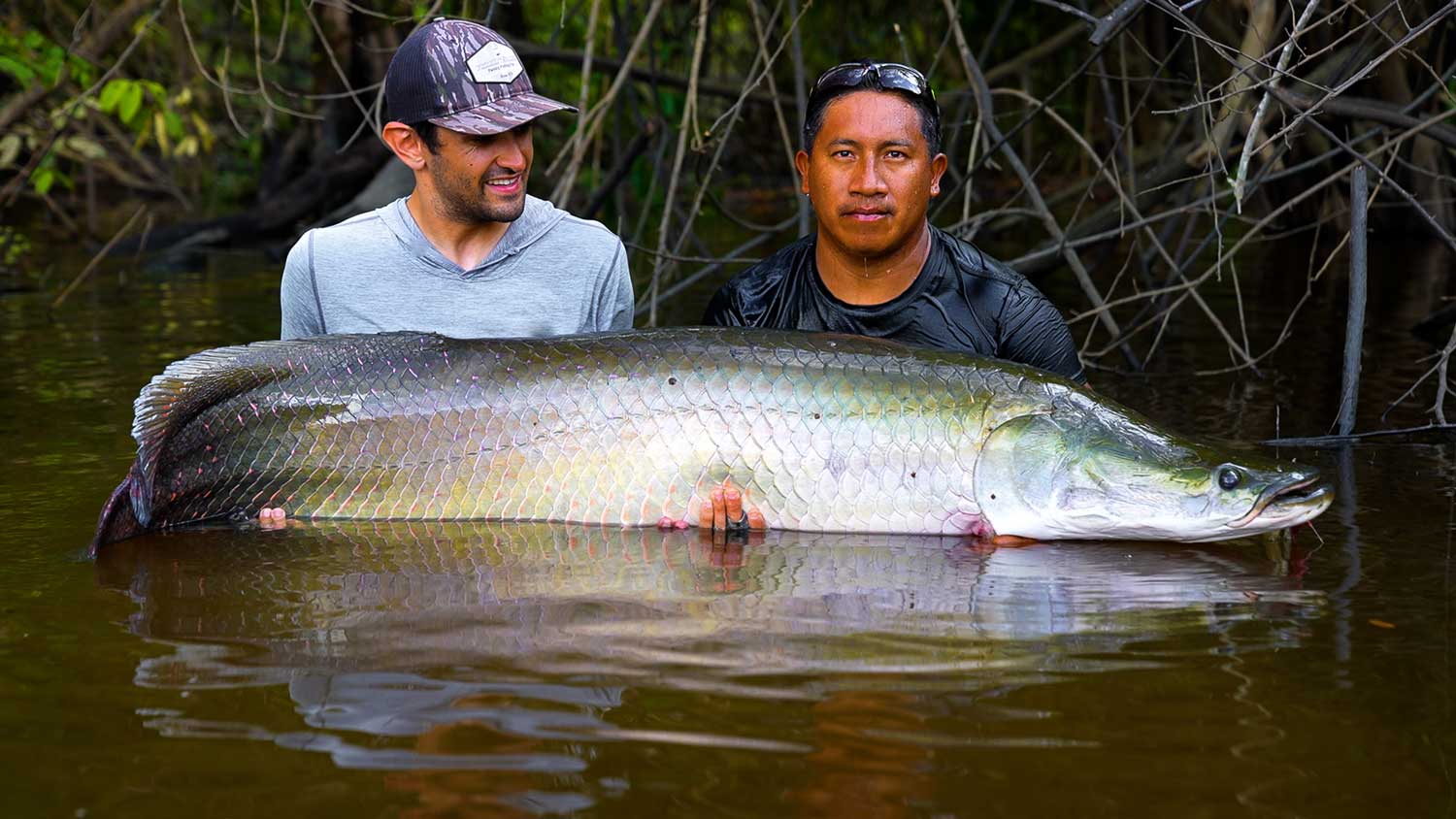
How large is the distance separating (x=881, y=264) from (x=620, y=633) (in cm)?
162

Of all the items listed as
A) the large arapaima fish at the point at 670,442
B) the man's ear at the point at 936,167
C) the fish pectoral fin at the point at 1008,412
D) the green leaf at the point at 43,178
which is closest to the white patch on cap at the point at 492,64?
the large arapaima fish at the point at 670,442

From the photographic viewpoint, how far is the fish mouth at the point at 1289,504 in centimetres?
391

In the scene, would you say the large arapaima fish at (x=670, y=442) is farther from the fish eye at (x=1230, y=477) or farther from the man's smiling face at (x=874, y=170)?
the man's smiling face at (x=874, y=170)

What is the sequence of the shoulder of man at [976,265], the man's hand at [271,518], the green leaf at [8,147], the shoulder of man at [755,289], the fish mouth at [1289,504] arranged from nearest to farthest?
the fish mouth at [1289,504]
the man's hand at [271,518]
the shoulder of man at [976,265]
the shoulder of man at [755,289]
the green leaf at [8,147]

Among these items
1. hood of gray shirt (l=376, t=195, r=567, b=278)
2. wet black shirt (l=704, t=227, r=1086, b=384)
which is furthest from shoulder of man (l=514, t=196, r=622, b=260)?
wet black shirt (l=704, t=227, r=1086, b=384)

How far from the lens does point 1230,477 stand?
3.95 metres

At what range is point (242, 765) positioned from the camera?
2.65 metres

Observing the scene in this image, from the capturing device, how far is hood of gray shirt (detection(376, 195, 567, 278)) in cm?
468

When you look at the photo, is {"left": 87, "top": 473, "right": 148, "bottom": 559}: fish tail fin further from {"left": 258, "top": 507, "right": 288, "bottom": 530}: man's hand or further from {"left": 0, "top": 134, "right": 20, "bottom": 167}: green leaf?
{"left": 0, "top": 134, "right": 20, "bottom": 167}: green leaf

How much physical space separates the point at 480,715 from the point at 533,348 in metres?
1.66

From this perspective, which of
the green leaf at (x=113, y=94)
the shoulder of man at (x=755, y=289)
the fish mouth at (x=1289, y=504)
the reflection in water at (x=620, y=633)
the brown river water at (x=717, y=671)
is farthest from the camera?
the green leaf at (x=113, y=94)

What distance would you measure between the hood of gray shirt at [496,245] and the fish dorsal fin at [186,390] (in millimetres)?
523

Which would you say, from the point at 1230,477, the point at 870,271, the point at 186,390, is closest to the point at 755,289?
the point at 870,271

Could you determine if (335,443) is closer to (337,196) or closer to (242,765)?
(242,765)
